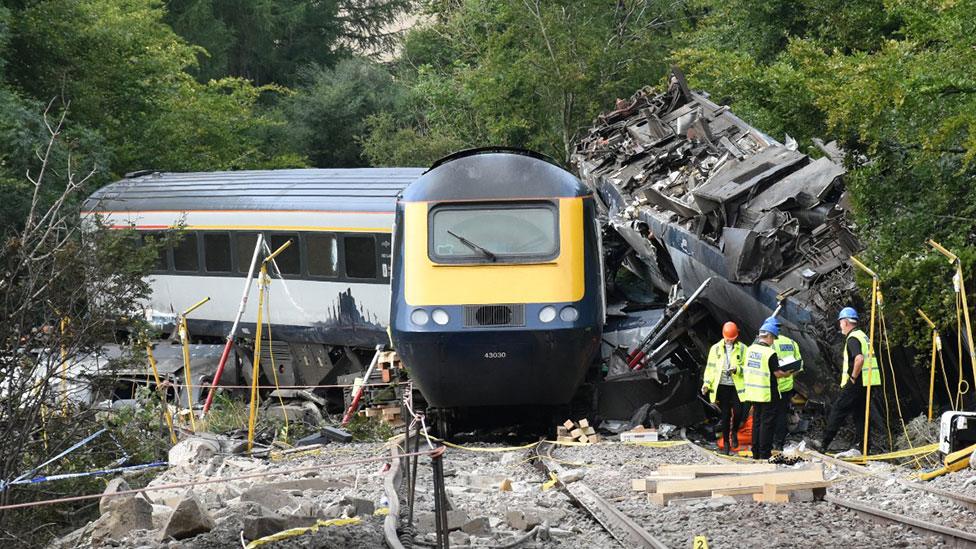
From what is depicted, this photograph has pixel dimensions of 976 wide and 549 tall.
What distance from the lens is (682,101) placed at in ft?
75.3

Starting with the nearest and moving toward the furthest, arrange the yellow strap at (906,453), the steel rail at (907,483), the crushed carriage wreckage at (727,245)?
the steel rail at (907,483), the yellow strap at (906,453), the crushed carriage wreckage at (727,245)

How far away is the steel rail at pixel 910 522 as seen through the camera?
798 centimetres

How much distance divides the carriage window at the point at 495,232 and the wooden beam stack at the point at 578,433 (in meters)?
2.09

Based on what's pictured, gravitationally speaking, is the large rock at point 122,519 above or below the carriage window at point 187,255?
below

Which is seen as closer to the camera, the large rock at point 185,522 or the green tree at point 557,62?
the large rock at point 185,522

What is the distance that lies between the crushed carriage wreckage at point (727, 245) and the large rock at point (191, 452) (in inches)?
182

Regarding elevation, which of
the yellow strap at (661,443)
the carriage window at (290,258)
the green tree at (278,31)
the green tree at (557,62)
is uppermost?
the green tree at (278,31)

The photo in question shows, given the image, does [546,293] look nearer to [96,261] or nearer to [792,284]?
[792,284]

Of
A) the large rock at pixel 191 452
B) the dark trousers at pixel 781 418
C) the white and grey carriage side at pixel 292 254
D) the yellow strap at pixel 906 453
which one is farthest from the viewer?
the white and grey carriage side at pixel 292 254

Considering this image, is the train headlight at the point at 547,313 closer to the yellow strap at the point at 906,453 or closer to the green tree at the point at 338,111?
the yellow strap at the point at 906,453

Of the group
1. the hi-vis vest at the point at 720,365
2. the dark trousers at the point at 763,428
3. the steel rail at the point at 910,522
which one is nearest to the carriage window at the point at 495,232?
the hi-vis vest at the point at 720,365

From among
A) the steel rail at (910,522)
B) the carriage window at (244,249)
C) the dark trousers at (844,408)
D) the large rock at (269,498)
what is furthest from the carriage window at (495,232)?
the carriage window at (244,249)

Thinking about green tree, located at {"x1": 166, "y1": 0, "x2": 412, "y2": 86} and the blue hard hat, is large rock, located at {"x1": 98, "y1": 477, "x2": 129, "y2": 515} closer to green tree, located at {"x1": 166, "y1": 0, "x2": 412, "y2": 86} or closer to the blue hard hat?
the blue hard hat

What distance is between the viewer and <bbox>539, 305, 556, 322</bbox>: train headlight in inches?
516
